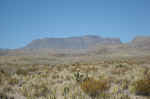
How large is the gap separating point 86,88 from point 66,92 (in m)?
0.88

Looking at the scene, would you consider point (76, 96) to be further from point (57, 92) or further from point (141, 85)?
point (141, 85)

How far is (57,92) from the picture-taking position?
5902 mm

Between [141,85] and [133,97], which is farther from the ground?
[141,85]

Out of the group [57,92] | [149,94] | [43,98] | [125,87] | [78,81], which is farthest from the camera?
[78,81]

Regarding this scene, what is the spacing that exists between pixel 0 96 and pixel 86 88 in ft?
11.2

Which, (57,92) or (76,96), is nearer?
(76,96)

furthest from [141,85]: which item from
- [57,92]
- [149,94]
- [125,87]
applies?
[57,92]

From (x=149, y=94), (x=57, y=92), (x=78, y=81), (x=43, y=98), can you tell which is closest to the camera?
(x=43, y=98)

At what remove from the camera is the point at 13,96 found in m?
5.57

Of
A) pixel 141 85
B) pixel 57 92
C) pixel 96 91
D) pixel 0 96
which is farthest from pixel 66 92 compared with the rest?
pixel 141 85

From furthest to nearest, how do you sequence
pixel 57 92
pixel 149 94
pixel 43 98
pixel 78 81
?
pixel 78 81
pixel 57 92
pixel 149 94
pixel 43 98

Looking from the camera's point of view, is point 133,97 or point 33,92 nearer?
point 133,97

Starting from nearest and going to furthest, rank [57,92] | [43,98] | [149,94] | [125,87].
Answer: [43,98] → [149,94] → [57,92] → [125,87]

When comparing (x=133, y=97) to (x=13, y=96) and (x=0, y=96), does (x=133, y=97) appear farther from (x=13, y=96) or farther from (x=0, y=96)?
(x=0, y=96)
